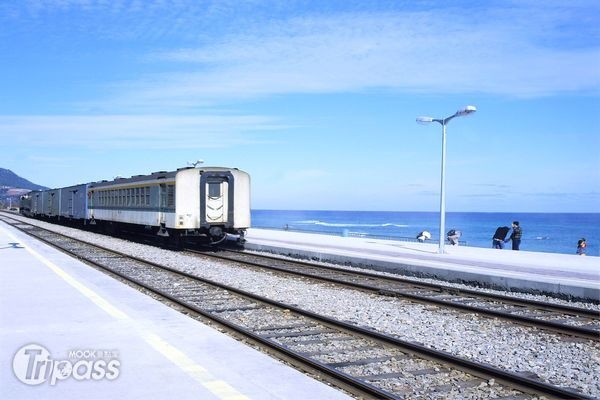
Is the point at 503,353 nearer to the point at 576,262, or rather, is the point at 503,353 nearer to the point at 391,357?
the point at 391,357

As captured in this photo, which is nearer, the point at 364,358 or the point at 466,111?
the point at 364,358

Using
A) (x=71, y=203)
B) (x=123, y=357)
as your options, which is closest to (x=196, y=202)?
(x=123, y=357)

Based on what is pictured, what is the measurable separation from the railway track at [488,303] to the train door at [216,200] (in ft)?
21.2

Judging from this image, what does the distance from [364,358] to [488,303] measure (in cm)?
548

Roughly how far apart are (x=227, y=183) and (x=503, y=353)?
17.0 metres

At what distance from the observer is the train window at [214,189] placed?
23.3 metres

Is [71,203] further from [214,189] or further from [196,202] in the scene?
[196,202]

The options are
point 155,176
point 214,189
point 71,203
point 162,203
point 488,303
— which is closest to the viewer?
point 488,303

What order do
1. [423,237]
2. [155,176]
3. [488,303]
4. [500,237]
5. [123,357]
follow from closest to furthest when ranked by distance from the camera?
[123,357] < [488,303] < [155,176] < [500,237] < [423,237]

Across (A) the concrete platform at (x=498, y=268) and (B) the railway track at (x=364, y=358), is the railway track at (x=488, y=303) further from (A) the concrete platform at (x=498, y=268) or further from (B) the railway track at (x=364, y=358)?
(B) the railway track at (x=364, y=358)

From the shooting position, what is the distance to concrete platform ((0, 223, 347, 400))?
5.32m

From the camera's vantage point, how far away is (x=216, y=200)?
921 inches

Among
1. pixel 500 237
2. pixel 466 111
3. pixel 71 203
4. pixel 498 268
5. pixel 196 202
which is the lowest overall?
pixel 498 268

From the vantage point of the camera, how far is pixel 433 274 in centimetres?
1605
